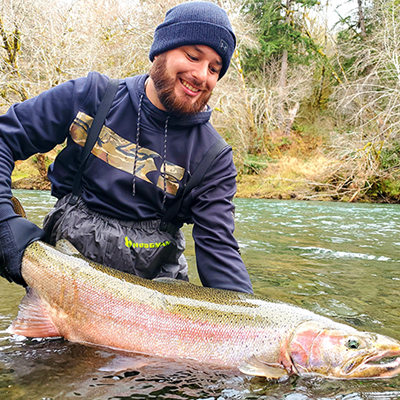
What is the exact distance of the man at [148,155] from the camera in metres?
2.62

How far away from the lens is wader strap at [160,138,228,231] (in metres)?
2.76

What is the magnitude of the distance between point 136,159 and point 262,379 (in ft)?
5.29

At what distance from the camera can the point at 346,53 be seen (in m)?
23.6

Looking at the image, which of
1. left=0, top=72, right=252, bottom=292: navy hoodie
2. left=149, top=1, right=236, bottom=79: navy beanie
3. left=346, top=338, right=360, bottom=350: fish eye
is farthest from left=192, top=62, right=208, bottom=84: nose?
left=346, top=338, right=360, bottom=350: fish eye

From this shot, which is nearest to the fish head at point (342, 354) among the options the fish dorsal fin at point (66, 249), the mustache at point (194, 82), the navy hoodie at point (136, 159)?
the navy hoodie at point (136, 159)

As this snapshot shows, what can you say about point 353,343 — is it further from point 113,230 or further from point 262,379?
point 113,230

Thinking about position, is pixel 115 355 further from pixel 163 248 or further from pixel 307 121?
pixel 307 121

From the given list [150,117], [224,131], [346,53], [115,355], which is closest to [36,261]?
[115,355]

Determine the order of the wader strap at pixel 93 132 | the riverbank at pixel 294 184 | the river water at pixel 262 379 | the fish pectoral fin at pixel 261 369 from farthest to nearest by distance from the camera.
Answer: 1. the riverbank at pixel 294 184
2. the wader strap at pixel 93 132
3. the fish pectoral fin at pixel 261 369
4. the river water at pixel 262 379

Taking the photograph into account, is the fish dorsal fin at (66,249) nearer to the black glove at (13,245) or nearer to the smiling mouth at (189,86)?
the black glove at (13,245)

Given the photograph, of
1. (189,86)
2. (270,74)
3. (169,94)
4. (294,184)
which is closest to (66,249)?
(169,94)

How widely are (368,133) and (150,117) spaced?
15490mm

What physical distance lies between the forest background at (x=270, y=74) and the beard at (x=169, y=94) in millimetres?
11949

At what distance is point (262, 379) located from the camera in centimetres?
195
